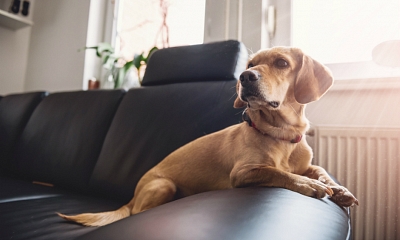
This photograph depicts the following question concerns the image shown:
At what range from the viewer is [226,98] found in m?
1.32

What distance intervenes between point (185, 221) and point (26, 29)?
11.8ft

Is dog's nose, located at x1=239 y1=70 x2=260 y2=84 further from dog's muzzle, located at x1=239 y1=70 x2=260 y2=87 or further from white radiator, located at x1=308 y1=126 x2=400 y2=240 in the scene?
white radiator, located at x1=308 y1=126 x2=400 y2=240

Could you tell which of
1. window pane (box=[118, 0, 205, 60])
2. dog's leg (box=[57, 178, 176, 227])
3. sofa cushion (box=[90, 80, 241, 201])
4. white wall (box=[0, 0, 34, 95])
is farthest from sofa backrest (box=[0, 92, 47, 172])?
dog's leg (box=[57, 178, 176, 227])

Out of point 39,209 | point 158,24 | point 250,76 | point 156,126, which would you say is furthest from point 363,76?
point 158,24

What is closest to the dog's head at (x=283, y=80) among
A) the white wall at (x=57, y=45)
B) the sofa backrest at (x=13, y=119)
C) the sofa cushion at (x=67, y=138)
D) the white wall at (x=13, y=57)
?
the sofa cushion at (x=67, y=138)

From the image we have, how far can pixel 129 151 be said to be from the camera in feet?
4.85

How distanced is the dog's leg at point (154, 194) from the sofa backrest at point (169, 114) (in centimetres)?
26

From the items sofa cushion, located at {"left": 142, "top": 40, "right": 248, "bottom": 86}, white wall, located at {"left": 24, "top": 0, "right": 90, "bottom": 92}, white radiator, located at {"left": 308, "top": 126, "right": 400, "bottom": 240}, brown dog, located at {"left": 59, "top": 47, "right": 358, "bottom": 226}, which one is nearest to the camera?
brown dog, located at {"left": 59, "top": 47, "right": 358, "bottom": 226}

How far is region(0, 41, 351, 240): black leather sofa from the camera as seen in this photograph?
0.48m

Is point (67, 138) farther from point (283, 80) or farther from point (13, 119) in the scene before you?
point (283, 80)

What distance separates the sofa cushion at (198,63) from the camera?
1385 mm

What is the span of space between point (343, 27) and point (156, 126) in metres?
1.18

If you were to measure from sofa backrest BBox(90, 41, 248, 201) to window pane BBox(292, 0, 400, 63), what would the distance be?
0.58 m

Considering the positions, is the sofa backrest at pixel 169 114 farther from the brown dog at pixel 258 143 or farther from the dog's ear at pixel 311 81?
the dog's ear at pixel 311 81
